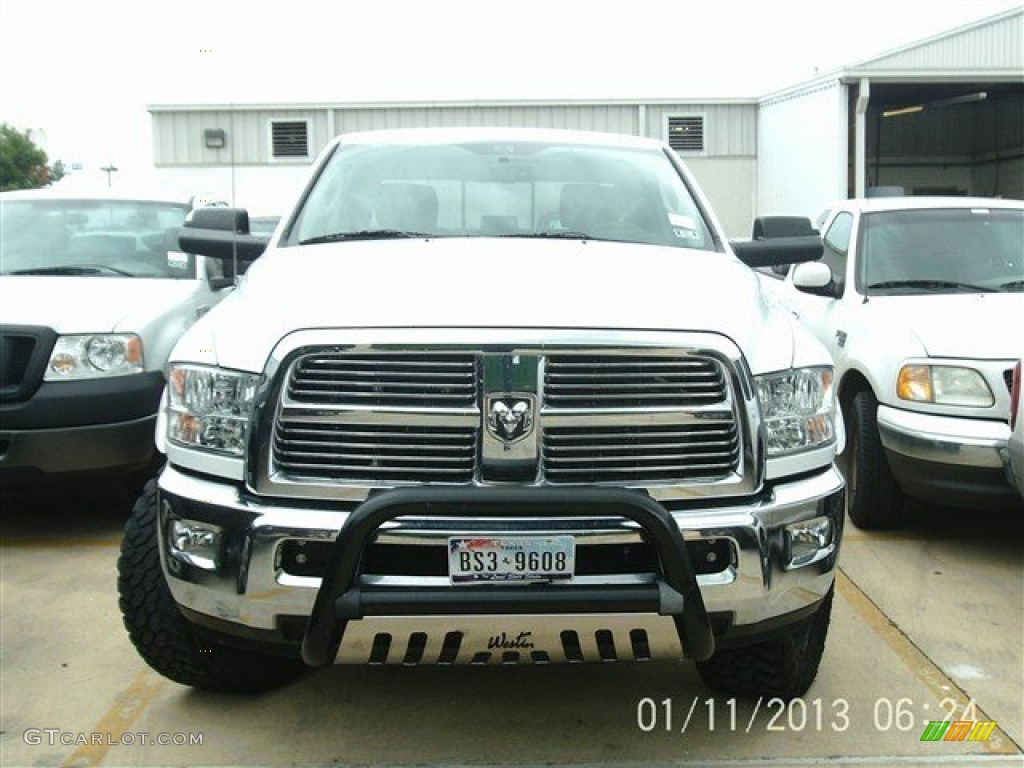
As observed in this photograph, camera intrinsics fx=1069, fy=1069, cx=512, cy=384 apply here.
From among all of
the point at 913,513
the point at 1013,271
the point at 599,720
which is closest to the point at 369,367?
the point at 599,720

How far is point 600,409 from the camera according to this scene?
107 inches

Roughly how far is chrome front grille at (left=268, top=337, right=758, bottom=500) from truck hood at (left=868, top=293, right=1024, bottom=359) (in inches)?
103

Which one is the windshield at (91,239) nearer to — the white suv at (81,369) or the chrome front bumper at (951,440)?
the white suv at (81,369)

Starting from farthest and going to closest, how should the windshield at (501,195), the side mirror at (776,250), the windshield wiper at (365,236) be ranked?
1. the side mirror at (776,250)
2. the windshield at (501,195)
3. the windshield wiper at (365,236)

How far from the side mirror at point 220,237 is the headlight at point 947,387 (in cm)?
298

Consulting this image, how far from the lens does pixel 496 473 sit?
8.89ft

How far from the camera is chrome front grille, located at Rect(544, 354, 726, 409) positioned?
2.72 m

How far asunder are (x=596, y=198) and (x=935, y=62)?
14.2 m

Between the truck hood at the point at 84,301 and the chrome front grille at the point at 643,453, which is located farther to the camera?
the truck hood at the point at 84,301

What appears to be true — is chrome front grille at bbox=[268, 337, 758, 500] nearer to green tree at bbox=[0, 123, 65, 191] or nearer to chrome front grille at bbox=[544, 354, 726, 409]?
chrome front grille at bbox=[544, 354, 726, 409]

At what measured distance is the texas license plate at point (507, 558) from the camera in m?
2.61

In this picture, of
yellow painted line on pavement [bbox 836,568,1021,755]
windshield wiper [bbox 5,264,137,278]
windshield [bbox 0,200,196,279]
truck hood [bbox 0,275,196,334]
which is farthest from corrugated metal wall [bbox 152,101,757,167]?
yellow painted line on pavement [bbox 836,568,1021,755]

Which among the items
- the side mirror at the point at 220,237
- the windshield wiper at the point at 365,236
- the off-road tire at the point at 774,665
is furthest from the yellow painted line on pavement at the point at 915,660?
the side mirror at the point at 220,237

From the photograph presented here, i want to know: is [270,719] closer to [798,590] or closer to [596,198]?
[798,590]
